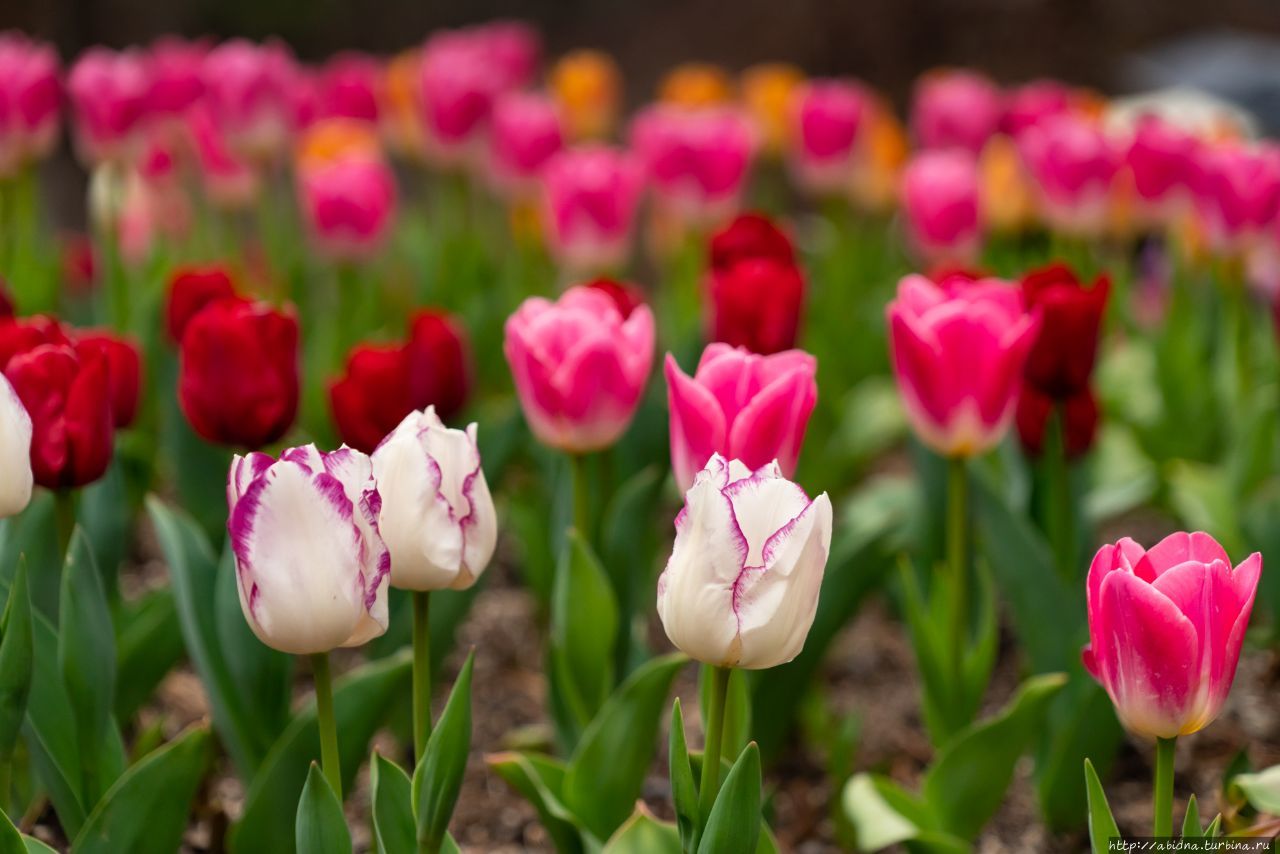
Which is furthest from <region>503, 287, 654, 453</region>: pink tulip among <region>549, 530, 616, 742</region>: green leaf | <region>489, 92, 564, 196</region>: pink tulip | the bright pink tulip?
<region>489, 92, 564, 196</region>: pink tulip

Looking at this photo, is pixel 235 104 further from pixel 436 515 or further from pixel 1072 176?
pixel 436 515

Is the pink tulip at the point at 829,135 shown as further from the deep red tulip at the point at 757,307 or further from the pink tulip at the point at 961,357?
the pink tulip at the point at 961,357

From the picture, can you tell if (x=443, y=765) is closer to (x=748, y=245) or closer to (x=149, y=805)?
(x=149, y=805)

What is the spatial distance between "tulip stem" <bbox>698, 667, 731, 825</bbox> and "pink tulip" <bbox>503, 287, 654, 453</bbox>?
0.41 m

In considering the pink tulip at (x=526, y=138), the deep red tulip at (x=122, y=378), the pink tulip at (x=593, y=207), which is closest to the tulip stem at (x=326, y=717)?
the deep red tulip at (x=122, y=378)

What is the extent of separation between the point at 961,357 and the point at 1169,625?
0.48m

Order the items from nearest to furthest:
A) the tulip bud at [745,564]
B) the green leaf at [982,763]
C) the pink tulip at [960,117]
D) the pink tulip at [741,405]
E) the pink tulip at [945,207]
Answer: the tulip bud at [745,564]
the pink tulip at [741,405]
the green leaf at [982,763]
the pink tulip at [945,207]
the pink tulip at [960,117]

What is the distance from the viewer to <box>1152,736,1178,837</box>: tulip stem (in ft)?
3.60

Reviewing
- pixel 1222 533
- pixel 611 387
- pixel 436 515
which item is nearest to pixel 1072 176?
pixel 1222 533

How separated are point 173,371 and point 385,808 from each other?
3.82ft

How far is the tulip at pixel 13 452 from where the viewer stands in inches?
45.2

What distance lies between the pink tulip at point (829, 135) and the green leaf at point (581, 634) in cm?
202

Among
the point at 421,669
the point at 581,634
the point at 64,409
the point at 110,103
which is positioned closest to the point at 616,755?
the point at 581,634

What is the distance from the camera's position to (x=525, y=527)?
2074mm
